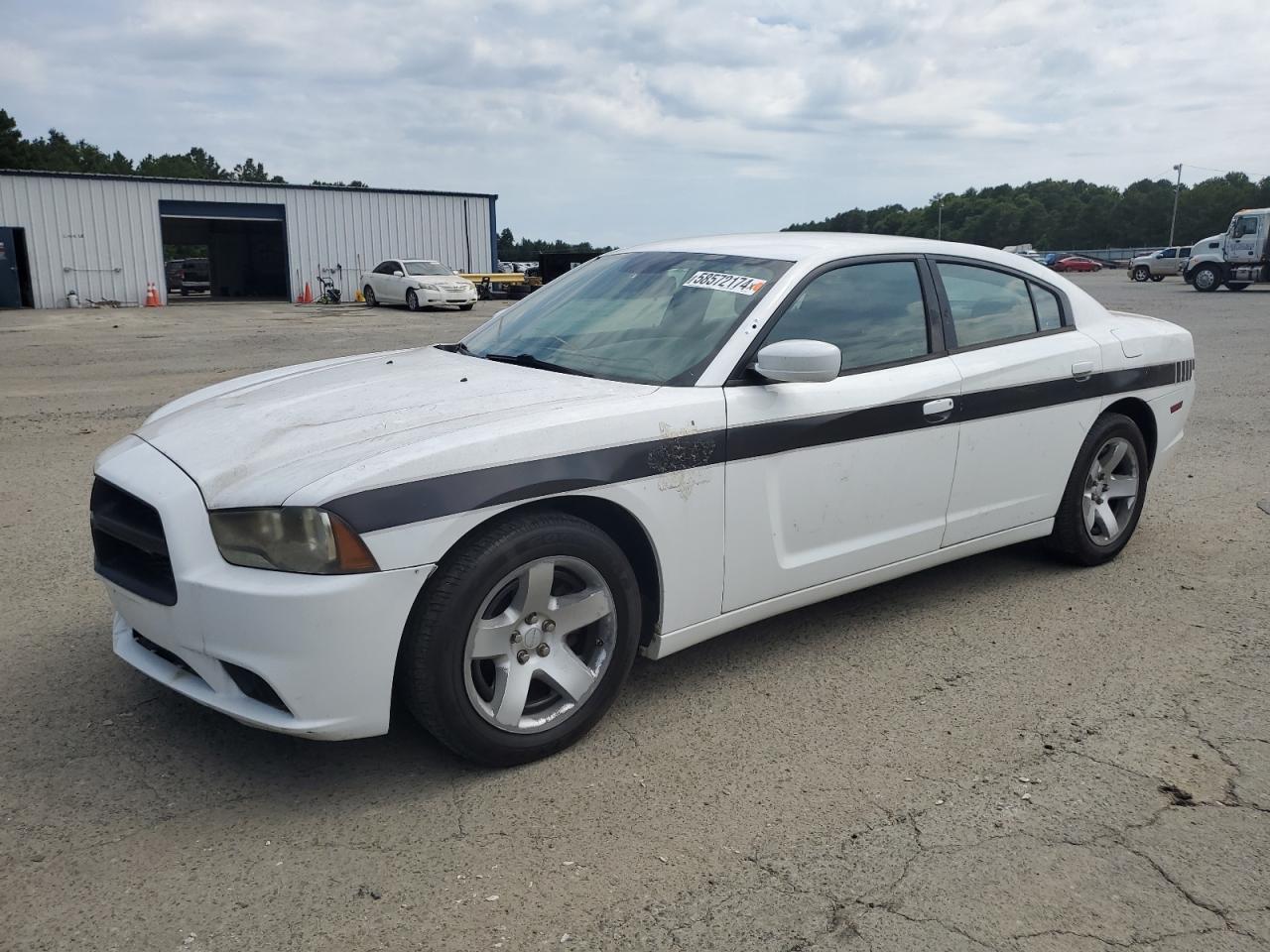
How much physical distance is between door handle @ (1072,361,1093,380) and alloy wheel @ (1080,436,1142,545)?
0.39 metres

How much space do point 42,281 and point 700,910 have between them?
36.0 meters

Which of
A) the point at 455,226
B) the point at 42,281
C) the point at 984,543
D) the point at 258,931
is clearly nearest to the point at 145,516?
the point at 258,931

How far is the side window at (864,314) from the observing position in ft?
12.7

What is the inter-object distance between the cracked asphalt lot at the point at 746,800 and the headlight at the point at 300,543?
74cm

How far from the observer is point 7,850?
8.94ft

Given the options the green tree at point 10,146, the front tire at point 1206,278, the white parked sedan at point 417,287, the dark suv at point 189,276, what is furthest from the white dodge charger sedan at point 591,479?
the green tree at point 10,146

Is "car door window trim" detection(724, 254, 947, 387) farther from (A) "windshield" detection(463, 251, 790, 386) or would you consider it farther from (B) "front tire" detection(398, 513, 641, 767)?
(B) "front tire" detection(398, 513, 641, 767)

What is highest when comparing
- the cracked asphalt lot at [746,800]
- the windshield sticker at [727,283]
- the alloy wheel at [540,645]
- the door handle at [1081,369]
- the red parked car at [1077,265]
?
the red parked car at [1077,265]

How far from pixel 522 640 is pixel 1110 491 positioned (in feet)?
11.0

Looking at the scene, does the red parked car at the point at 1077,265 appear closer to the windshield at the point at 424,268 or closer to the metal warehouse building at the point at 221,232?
the metal warehouse building at the point at 221,232

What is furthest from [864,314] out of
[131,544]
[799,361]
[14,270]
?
[14,270]

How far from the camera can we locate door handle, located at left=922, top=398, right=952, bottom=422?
4.04m

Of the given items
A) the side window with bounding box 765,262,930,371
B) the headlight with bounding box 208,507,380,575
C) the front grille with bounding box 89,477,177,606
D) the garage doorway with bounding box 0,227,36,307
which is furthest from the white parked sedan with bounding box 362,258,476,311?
the headlight with bounding box 208,507,380,575

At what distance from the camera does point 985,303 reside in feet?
15.0
